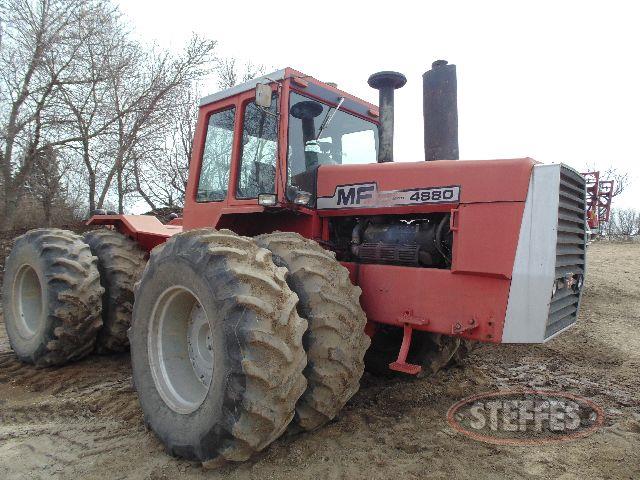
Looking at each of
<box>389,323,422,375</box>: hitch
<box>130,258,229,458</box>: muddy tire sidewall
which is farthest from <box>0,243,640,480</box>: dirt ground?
<box>389,323,422,375</box>: hitch

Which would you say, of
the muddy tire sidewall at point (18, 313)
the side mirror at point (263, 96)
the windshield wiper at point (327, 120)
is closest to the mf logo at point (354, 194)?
the windshield wiper at point (327, 120)

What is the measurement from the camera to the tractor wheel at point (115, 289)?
191 inches

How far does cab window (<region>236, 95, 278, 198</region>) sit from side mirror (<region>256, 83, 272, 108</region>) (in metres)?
0.17

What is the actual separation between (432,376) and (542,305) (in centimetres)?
161

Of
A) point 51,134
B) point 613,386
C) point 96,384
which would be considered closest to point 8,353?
point 96,384

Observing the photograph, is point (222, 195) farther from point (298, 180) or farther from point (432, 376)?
point (432, 376)

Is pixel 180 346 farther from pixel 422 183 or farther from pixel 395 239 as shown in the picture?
pixel 422 183

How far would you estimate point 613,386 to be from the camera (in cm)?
416

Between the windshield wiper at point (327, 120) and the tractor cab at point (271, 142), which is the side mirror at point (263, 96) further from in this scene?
the windshield wiper at point (327, 120)

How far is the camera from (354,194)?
3736mm

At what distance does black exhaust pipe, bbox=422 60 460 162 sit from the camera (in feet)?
12.3

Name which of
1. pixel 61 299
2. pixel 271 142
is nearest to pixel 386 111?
pixel 271 142

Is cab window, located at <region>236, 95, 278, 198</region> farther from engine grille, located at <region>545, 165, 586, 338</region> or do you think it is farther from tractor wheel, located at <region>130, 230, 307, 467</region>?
engine grille, located at <region>545, 165, 586, 338</region>

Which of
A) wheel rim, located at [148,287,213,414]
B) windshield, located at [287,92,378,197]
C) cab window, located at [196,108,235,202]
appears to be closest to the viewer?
wheel rim, located at [148,287,213,414]
